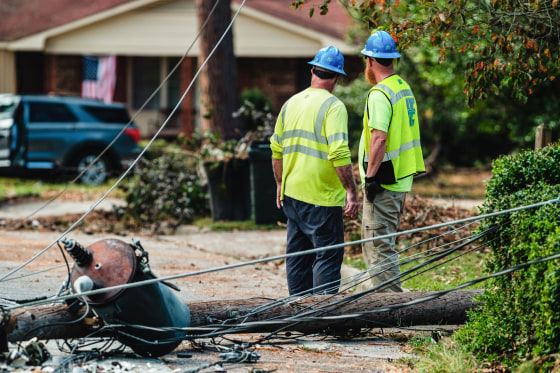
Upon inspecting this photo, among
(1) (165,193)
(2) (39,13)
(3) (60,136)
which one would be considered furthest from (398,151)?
(2) (39,13)

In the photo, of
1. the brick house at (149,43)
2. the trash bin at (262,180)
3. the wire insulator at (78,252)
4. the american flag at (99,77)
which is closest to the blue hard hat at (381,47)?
the wire insulator at (78,252)

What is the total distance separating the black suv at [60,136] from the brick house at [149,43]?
5509 millimetres

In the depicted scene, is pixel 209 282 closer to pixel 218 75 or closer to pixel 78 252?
pixel 78 252

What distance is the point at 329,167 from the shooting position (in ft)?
A: 18.6

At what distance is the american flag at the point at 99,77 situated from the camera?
2216 cm

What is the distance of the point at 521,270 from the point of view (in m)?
4.40

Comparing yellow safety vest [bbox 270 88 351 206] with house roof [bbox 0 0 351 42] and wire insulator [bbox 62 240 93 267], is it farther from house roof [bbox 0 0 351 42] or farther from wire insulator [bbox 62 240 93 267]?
house roof [bbox 0 0 351 42]

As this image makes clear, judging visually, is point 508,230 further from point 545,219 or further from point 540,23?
point 540,23

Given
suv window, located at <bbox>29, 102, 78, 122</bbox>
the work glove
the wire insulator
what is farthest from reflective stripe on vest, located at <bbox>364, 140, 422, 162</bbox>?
suv window, located at <bbox>29, 102, 78, 122</bbox>

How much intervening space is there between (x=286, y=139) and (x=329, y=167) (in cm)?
42

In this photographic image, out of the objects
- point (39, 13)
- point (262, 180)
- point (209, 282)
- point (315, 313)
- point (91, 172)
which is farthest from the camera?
point (39, 13)

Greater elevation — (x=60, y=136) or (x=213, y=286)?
(x=60, y=136)

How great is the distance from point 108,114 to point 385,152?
12.2 m

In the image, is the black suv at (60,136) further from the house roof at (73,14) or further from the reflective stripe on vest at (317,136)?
the reflective stripe on vest at (317,136)
